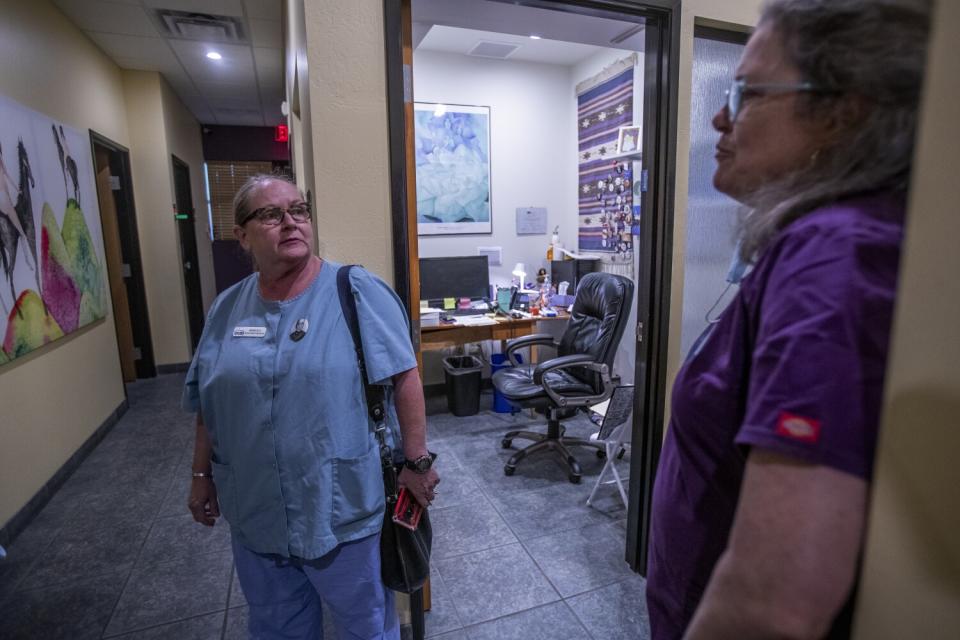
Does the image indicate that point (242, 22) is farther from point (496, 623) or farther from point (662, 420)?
point (496, 623)

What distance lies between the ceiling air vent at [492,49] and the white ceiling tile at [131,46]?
2455 millimetres

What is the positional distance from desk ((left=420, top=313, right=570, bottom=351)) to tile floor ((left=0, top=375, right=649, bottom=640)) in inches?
30.0

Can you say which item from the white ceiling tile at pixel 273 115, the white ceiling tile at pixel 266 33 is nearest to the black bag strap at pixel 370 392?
the white ceiling tile at pixel 266 33

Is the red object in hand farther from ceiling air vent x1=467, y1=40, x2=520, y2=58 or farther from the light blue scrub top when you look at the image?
ceiling air vent x1=467, y1=40, x2=520, y2=58

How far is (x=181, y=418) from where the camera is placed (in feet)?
12.8

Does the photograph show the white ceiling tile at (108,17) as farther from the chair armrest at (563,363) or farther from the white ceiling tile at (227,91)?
the chair armrest at (563,363)

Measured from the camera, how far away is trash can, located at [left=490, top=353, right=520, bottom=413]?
395cm

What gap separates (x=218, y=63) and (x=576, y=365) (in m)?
4.24

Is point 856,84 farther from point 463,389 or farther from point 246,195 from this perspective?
point 463,389

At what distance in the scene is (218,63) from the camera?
4.67 metres

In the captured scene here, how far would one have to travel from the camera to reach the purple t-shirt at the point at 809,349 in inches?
17.7

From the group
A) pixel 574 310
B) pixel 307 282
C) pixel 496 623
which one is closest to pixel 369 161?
pixel 307 282

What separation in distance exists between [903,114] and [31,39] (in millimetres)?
4123

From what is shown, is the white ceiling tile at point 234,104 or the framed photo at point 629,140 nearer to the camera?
the framed photo at point 629,140
